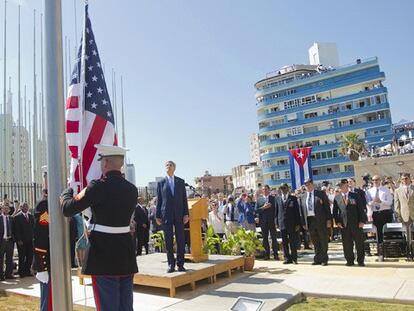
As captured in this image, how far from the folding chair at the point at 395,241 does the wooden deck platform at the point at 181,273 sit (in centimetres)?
387

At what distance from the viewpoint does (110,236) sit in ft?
13.4

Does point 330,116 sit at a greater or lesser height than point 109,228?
greater

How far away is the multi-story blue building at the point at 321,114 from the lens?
68.2 metres

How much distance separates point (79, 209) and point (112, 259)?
0.70 metres

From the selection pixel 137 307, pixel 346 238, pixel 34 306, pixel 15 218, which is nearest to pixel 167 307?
pixel 137 307

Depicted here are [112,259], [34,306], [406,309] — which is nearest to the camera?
[112,259]

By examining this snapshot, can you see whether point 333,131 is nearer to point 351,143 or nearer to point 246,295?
point 351,143

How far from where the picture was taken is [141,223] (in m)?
14.6

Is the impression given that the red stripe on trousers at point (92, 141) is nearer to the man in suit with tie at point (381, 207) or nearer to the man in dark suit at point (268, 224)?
the man in dark suit at point (268, 224)

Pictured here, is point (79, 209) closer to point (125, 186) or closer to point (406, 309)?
point (125, 186)

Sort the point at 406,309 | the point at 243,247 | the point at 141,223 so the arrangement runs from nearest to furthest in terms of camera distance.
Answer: the point at 406,309
the point at 243,247
the point at 141,223

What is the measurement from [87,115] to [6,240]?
25.6 ft

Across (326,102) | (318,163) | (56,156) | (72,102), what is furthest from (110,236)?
(318,163)

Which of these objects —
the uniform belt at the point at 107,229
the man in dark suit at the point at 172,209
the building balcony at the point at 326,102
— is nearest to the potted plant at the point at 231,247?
the man in dark suit at the point at 172,209
